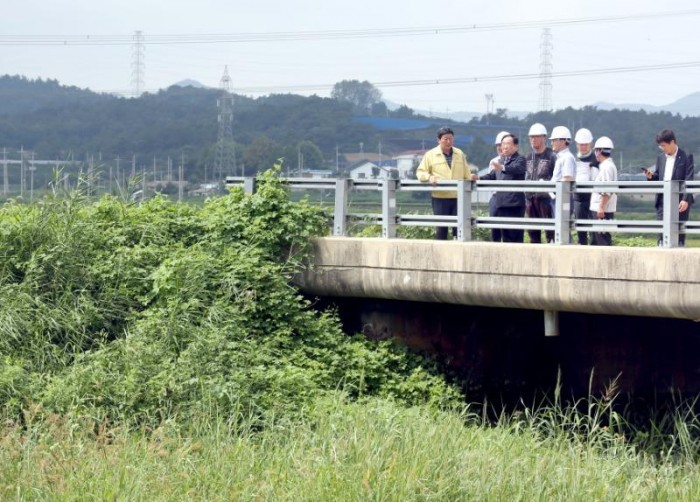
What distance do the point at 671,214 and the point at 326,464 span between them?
4.72 m

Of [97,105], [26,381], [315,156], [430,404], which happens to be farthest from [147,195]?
[97,105]

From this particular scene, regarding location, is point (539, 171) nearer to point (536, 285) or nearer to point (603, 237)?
point (603, 237)

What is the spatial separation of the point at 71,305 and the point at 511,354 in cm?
563

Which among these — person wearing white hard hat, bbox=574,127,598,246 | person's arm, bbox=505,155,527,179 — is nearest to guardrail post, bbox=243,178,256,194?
person's arm, bbox=505,155,527,179

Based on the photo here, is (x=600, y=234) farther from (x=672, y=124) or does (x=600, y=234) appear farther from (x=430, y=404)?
(x=672, y=124)

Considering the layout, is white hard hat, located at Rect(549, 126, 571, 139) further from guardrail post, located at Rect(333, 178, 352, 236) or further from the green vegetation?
the green vegetation

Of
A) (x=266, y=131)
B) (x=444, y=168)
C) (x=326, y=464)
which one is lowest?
(x=326, y=464)

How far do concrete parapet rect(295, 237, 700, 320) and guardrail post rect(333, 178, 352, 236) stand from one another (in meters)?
0.22

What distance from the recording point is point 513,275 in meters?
12.6

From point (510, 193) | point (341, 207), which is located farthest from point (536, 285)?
point (341, 207)

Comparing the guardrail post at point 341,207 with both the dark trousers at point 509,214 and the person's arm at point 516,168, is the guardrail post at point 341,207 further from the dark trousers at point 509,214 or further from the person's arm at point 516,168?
the person's arm at point 516,168

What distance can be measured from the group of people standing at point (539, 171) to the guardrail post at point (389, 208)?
457 mm

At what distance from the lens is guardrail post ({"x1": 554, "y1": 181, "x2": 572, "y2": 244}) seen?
12438mm

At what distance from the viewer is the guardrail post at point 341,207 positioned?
14.2 meters
